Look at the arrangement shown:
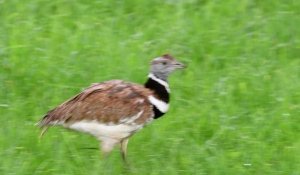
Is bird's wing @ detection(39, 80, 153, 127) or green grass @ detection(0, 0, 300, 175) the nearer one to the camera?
bird's wing @ detection(39, 80, 153, 127)

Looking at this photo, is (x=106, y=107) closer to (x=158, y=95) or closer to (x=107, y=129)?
(x=107, y=129)

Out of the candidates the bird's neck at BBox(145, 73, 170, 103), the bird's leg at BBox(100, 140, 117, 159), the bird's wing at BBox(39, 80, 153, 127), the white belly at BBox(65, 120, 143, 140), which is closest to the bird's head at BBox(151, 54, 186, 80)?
the bird's neck at BBox(145, 73, 170, 103)

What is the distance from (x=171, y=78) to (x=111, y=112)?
1936 mm

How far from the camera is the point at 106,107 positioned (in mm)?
7609

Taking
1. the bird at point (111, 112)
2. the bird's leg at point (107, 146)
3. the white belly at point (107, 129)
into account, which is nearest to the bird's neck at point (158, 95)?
the bird at point (111, 112)

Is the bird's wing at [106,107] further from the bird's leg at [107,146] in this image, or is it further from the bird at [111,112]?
the bird's leg at [107,146]

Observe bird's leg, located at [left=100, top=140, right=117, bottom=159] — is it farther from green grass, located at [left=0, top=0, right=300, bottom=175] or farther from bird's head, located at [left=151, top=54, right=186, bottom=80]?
bird's head, located at [left=151, top=54, right=186, bottom=80]

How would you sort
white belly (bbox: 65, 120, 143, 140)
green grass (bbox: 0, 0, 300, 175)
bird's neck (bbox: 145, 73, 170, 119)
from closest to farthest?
white belly (bbox: 65, 120, 143, 140)
bird's neck (bbox: 145, 73, 170, 119)
green grass (bbox: 0, 0, 300, 175)

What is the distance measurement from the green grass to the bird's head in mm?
611

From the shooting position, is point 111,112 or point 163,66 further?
point 163,66

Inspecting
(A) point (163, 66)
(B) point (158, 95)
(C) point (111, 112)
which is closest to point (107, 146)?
(C) point (111, 112)

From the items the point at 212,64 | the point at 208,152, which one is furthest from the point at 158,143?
the point at 212,64

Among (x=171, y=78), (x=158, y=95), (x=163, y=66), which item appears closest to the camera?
(x=158, y=95)

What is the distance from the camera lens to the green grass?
7.84 m
